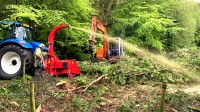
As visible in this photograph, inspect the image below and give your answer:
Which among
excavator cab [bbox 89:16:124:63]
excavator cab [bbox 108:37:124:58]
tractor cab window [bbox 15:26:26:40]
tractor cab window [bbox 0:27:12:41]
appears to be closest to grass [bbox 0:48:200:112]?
tractor cab window [bbox 15:26:26:40]

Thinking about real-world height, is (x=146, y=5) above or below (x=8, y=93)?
above

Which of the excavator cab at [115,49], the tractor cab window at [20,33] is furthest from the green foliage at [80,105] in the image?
the excavator cab at [115,49]

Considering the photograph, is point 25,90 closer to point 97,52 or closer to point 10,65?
point 10,65

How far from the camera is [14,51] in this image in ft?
Answer: 33.5

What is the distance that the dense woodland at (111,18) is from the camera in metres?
13.5

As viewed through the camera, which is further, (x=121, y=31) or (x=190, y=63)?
(x=121, y=31)

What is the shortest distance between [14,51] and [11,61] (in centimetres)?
47

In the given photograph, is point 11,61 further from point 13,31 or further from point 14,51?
point 13,31

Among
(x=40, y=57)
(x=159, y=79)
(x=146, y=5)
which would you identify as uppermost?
(x=146, y=5)

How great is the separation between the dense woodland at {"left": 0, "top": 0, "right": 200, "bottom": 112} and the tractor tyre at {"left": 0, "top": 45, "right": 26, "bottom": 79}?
48 cm

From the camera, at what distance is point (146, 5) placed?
22.0 m

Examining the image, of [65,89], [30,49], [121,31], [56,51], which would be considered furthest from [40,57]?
[121,31]

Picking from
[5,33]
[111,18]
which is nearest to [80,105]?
[5,33]

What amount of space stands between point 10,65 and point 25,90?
2677 millimetres
